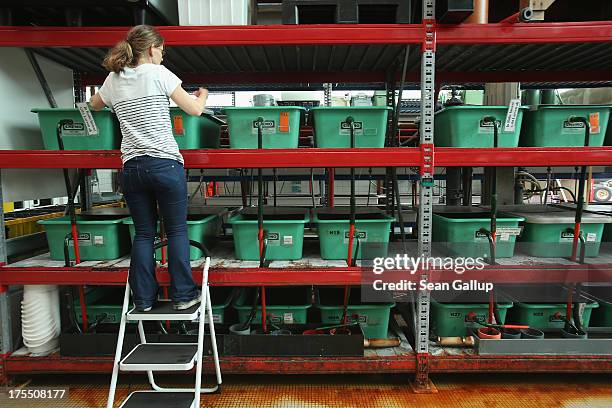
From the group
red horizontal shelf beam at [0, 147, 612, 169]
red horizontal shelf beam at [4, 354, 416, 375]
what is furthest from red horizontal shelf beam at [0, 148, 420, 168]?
red horizontal shelf beam at [4, 354, 416, 375]

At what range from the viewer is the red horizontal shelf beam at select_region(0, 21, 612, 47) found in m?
1.96

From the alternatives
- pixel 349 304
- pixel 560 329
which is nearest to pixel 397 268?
pixel 349 304

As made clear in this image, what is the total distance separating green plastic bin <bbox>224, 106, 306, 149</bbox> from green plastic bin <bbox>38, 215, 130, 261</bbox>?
0.90m

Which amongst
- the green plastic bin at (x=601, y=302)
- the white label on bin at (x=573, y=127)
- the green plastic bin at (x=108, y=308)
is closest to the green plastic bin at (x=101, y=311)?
the green plastic bin at (x=108, y=308)

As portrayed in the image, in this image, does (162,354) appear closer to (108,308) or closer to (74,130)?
(108,308)

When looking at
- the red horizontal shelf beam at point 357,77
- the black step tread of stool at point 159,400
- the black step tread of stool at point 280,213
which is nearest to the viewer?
the black step tread of stool at point 159,400

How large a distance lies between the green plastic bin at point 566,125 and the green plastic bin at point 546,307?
38.2 inches

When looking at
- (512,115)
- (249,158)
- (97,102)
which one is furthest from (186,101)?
(512,115)

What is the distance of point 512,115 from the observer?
2.09 m

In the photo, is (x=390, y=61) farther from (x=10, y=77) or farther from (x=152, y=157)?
(x=10, y=77)

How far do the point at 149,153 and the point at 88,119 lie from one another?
2.20 ft

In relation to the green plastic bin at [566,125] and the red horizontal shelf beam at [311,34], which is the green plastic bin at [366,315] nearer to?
the green plastic bin at [566,125]

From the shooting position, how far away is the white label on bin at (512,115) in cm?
207

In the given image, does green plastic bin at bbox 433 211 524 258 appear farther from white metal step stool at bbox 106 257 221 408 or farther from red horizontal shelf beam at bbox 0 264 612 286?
white metal step stool at bbox 106 257 221 408
